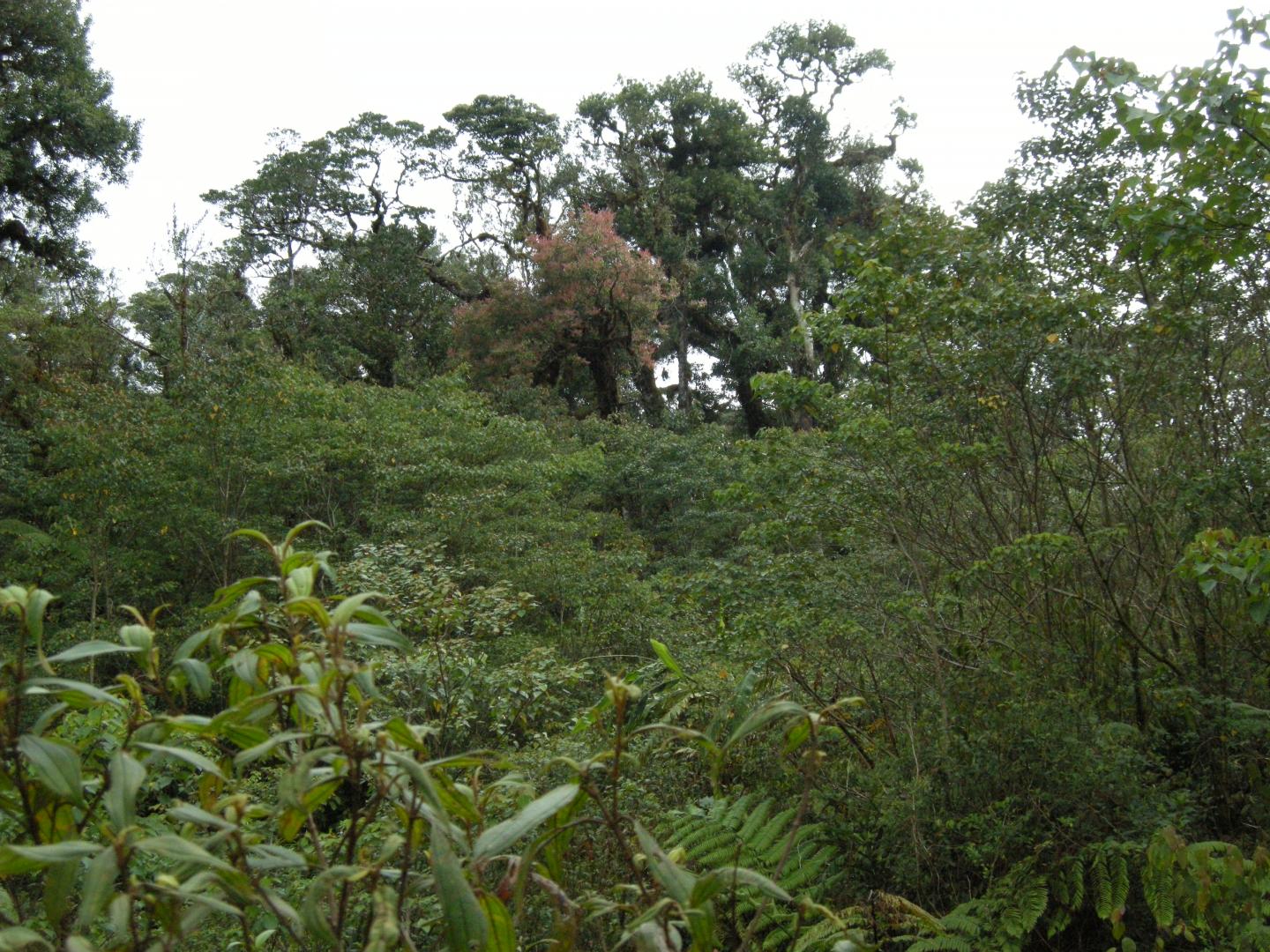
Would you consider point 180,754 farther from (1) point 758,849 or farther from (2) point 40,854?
(1) point 758,849

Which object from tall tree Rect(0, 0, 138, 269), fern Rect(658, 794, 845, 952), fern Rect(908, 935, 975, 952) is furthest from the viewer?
tall tree Rect(0, 0, 138, 269)

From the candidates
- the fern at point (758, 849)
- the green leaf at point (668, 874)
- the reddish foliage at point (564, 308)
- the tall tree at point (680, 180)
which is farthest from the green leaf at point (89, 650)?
the tall tree at point (680, 180)

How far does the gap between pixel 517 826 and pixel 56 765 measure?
1.37ft

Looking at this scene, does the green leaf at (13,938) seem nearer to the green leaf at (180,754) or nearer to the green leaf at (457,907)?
the green leaf at (180,754)

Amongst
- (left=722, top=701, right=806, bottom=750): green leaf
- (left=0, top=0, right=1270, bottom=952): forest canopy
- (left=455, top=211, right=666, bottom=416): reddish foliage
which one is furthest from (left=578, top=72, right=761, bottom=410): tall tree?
(left=722, top=701, right=806, bottom=750): green leaf

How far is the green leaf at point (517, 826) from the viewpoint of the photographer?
0.93 metres

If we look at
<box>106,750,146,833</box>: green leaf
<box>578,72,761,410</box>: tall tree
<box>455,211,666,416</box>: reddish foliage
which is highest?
<box>578,72,761,410</box>: tall tree

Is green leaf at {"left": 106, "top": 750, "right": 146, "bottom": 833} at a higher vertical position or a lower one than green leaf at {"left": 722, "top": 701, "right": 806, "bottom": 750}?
lower

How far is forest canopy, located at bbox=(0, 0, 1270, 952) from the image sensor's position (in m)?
1.04

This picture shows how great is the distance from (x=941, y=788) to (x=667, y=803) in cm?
131

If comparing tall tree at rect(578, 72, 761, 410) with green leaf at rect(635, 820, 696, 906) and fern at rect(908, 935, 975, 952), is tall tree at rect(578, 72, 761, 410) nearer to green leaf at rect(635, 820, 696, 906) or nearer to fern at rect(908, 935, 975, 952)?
fern at rect(908, 935, 975, 952)

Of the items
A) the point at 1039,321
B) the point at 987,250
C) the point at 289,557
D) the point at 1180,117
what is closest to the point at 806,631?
the point at 1039,321

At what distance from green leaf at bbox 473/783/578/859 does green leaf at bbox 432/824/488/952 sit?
46mm

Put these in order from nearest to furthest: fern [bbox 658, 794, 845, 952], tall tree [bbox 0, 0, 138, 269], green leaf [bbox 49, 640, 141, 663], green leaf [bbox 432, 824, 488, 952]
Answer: green leaf [bbox 432, 824, 488, 952] < green leaf [bbox 49, 640, 141, 663] < fern [bbox 658, 794, 845, 952] < tall tree [bbox 0, 0, 138, 269]
